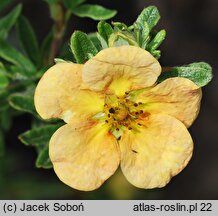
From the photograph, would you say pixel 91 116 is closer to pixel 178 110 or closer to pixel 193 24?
pixel 178 110

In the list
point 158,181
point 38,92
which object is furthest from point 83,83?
point 158,181

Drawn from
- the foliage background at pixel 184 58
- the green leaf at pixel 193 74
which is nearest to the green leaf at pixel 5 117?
the foliage background at pixel 184 58

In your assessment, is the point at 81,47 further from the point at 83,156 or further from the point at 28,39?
the point at 28,39

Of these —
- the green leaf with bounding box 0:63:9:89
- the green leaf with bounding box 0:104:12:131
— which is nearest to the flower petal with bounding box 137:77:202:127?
the green leaf with bounding box 0:63:9:89

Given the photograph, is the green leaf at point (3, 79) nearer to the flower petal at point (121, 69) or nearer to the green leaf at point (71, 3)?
the green leaf at point (71, 3)

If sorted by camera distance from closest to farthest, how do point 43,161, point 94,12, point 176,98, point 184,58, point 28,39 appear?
1. point 176,98
2. point 43,161
3. point 94,12
4. point 28,39
5. point 184,58

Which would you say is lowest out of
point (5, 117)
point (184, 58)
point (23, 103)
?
point (184, 58)

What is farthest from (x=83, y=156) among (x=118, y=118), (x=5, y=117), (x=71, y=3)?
(x=5, y=117)
